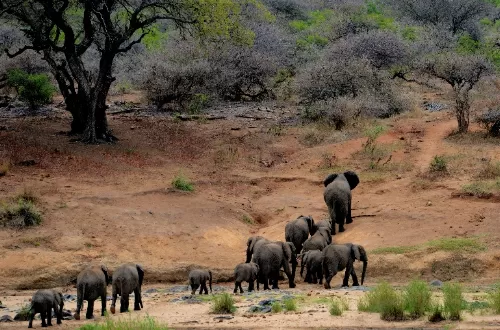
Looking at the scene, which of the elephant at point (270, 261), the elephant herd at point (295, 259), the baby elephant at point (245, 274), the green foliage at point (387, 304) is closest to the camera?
the green foliage at point (387, 304)

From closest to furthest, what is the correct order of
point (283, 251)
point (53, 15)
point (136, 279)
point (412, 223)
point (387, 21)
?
point (136, 279) → point (283, 251) → point (412, 223) → point (53, 15) → point (387, 21)

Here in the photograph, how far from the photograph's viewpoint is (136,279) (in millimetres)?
13883

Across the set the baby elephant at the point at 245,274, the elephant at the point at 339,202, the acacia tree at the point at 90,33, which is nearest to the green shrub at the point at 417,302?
the baby elephant at the point at 245,274

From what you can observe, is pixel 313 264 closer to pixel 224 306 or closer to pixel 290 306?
pixel 290 306

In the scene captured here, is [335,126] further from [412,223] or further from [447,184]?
[412,223]

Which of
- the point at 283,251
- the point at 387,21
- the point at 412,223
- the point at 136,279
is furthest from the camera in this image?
the point at 387,21

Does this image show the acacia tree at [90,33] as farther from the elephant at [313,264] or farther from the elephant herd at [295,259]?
the elephant at [313,264]

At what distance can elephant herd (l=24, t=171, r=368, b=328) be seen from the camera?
13336mm

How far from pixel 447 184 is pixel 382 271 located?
5.45 metres

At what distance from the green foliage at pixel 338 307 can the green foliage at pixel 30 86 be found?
22.6 meters

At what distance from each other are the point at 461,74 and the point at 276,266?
15.1 meters

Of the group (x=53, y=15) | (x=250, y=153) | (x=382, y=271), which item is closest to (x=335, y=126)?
(x=250, y=153)

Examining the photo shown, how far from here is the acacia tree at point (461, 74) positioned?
27.0 meters

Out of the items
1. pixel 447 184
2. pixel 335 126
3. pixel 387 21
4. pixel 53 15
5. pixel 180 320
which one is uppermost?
pixel 387 21
